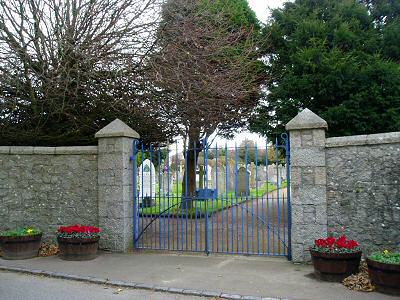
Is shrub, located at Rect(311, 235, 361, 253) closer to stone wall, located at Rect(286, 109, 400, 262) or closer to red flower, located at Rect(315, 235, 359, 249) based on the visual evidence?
red flower, located at Rect(315, 235, 359, 249)

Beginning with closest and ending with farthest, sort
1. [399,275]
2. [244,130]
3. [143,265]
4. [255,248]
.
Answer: [399,275] → [143,265] → [255,248] → [244,130]

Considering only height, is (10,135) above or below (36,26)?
below

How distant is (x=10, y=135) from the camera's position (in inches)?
361

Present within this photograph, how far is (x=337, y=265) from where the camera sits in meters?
5.78

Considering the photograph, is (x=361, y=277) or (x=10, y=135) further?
(x=10, y=135)

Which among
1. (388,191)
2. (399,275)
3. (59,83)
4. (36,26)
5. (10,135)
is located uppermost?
(36,26)

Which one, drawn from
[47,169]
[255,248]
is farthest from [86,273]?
[255,248]

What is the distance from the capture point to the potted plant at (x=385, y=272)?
5.09 meters

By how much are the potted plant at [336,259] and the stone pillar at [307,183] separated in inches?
30.7

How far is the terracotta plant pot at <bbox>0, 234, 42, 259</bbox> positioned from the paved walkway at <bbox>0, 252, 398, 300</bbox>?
178 millimetres

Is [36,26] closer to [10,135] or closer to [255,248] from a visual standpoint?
[10,135]

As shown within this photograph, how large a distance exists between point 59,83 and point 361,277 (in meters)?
7.02

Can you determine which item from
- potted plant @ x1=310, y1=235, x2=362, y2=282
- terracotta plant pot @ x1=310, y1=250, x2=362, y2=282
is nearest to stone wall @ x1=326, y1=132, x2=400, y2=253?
potted plant @ x1=310, y1=235, x2=362, y2=282

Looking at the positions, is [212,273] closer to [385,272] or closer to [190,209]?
[385,272]
